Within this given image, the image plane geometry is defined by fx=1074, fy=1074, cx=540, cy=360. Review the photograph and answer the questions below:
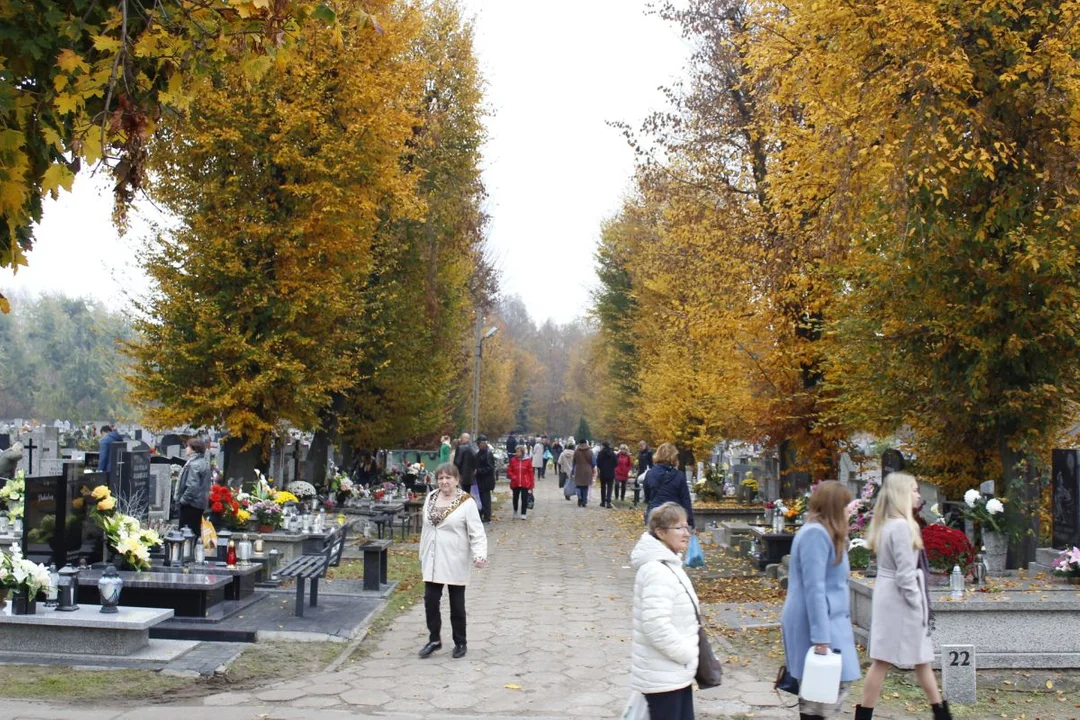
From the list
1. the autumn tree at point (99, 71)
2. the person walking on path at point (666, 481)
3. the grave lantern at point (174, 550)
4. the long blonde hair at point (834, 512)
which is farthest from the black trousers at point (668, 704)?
the person walking on path at point (666, 481)

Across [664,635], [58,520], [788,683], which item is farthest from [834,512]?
[58,520]

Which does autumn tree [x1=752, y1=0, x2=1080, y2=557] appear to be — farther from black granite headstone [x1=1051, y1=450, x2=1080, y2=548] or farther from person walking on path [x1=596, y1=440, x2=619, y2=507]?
person walking on path [x1=596, y1=440, x2=619, y2=507]

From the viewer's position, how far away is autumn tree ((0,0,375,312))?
4969 mm

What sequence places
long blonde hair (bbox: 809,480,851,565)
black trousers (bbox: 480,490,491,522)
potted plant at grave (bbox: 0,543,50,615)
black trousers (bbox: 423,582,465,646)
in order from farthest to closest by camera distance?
black trousers (bbox: 480,490,491,522) < black trousers (bbox: 423,582,465,646) < potted plant at grave (bbox: 0,543,50,615) < long blonde hair (bbox: 809,480,851,565)

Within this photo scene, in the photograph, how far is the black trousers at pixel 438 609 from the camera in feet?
32.0

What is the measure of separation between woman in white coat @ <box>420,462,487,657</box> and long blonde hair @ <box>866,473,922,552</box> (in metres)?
3.72

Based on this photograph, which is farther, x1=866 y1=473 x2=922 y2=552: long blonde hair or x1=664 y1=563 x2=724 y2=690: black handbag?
x1=866 y1=473 x2=922 y2=552: long blonde hair

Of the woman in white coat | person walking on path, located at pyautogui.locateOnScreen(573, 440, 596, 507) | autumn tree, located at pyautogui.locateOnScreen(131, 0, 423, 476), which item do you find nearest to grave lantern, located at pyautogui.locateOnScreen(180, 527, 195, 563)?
the woman in white coat

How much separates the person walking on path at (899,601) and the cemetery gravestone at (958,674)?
1.47 metres

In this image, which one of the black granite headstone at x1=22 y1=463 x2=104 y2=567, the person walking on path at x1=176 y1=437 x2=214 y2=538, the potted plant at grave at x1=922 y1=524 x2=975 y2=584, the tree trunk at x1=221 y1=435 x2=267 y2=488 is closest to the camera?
the potted plant at grave at x1=922 y1=524 x2=975 y2=584

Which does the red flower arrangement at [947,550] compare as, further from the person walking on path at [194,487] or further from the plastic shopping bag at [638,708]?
the person walking on path at [194,487]

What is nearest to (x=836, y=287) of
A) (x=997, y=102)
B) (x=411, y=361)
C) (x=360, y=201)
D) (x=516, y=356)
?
(x=997, y=102)

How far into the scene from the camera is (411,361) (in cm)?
2686

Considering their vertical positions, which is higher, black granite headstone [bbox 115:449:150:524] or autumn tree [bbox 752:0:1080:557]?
autumn tree [bbox 752:0:1080:557]
